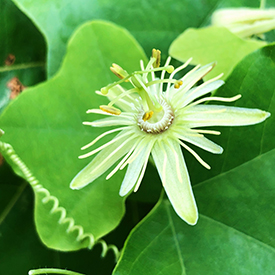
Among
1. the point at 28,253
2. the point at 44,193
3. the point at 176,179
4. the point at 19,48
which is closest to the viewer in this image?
the point at 176,179

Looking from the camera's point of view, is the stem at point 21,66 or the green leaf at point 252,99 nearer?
the green leaf at point 252,99

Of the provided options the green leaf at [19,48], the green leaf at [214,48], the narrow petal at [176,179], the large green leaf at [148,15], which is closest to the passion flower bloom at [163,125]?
the narrow petal at [176,179]

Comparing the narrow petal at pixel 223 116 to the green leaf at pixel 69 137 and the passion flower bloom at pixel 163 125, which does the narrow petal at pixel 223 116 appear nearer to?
the passion flower bloom at pixel 163 125

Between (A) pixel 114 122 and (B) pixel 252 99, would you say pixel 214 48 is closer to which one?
(B) pixel 252 99

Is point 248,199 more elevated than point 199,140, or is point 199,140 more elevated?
point 199,140

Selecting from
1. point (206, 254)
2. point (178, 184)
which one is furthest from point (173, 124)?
point (206, 254)

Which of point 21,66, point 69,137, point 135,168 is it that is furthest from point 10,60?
point 135,168

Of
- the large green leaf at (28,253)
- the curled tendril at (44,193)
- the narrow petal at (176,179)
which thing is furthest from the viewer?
the large green leaf at (28,253)
